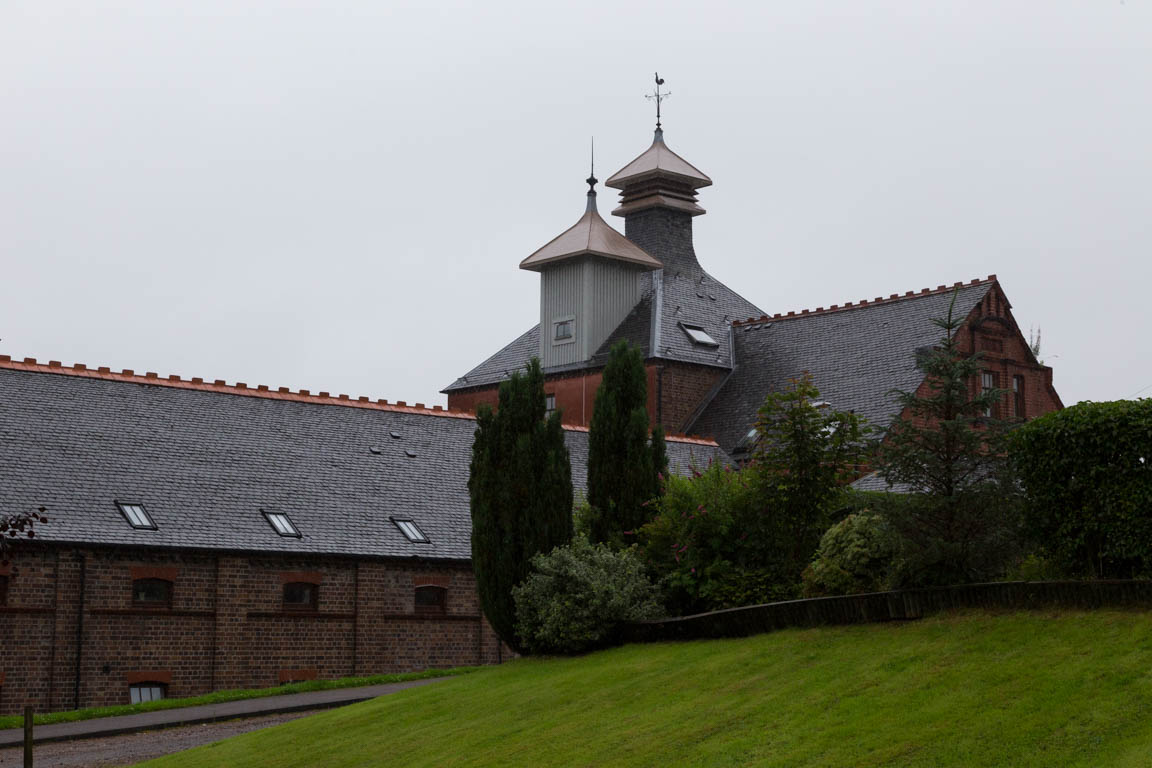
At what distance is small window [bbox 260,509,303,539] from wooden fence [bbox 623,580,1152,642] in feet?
42.1

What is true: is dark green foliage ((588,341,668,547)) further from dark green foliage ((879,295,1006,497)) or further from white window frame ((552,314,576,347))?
white window frame ((552,314,576,347))

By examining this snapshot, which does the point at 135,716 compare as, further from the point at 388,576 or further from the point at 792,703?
the point at 792,703

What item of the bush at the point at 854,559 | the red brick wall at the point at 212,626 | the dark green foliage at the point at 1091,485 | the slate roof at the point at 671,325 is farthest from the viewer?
the slate roof at the point at 671,325

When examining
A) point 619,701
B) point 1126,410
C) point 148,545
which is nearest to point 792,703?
point 619,701

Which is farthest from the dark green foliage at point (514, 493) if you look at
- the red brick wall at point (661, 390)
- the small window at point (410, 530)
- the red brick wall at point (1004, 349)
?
the red brick wall at point (1004, 349)

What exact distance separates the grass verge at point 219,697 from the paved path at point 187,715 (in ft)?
1.03

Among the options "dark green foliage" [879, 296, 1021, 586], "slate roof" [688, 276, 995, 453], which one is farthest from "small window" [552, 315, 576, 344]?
"dark green foliage" [879, 296, 1021, 586]

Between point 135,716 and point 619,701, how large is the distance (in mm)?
12908

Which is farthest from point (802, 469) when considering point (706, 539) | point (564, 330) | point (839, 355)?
point (564, 330)

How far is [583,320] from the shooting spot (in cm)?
5550

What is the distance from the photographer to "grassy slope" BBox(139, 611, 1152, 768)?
13742 mm

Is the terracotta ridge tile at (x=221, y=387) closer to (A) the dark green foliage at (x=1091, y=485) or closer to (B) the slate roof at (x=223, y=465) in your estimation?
(B) the slate roof at (x=223, y=465)

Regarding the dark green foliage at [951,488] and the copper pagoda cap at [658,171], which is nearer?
the dark green foliage at [951,488]

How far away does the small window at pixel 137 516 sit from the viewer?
33719 millimetres
